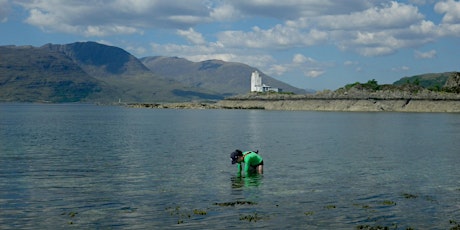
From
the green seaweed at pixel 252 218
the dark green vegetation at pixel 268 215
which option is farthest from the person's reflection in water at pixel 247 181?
the green seaweed at pixel 252 218

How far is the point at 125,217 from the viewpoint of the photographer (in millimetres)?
22797

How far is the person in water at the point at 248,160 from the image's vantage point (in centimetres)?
3381

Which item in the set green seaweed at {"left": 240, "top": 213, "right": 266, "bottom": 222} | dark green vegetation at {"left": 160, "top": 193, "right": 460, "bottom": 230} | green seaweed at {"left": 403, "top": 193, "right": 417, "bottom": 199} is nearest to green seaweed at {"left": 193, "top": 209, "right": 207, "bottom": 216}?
dark green vegetation at {"left": 160, "top": 193, "right": 460, "bottom": 230}

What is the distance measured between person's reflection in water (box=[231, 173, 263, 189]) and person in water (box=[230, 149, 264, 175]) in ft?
2.15

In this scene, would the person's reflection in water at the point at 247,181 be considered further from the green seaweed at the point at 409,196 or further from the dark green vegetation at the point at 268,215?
the green seaweed at the point at 409,196

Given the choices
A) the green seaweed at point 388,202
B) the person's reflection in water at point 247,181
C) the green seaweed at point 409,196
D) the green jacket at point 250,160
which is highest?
the green jacket at point 250,160

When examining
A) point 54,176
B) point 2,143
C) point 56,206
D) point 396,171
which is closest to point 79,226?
point 56,206

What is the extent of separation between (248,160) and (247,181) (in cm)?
220

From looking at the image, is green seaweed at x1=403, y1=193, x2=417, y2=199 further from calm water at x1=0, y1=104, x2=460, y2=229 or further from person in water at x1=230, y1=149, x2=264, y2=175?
person in water at x1=230, y1=149, x2=264, y2=175

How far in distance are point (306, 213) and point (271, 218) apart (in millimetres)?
2024

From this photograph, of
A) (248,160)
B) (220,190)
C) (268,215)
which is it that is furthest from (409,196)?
(248,160)

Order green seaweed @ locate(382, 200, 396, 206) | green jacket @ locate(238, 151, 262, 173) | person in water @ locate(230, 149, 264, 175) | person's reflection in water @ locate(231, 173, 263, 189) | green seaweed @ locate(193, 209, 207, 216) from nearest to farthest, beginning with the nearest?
1. green seaweed @ locate(193, 209, 207, 216)
2. green seaweed @ locate(382, 200, 396, 206)
3. person's reflection in water @ locate(231, 173, 263, 189)
4. person in water @ locate(230, 149, 264, 175)
5. green jacket @ locate(238, 151, 262, 173)

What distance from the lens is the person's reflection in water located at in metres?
31.5

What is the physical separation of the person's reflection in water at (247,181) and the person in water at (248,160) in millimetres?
654
